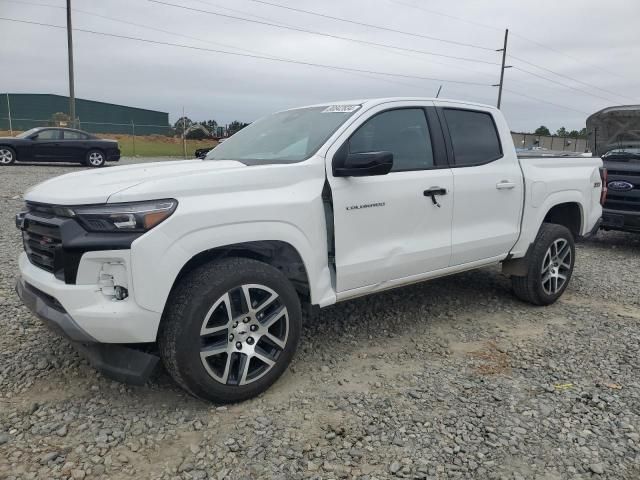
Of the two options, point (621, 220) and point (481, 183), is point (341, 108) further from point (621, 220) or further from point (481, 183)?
point (621, 220)

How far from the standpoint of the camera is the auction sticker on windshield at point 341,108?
12.2ft

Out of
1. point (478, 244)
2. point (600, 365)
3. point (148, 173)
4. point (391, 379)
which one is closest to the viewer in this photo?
point (148, 173)

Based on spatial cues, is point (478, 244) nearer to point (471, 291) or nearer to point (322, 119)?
point (471, 291)

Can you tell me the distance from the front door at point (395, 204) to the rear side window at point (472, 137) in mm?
210

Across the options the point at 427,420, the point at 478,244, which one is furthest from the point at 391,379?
the point at 478,244

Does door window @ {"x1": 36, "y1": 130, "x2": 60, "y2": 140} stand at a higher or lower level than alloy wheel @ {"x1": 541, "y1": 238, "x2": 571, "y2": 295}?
higher

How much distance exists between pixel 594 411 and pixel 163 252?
266 centimetres

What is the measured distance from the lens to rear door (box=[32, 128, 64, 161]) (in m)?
16.6

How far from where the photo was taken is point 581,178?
17.1 ft

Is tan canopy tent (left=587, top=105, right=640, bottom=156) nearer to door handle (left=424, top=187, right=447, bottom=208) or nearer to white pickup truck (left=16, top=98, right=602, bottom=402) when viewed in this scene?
white pickup truck (left=16, top=98, right=602, bottom=402)

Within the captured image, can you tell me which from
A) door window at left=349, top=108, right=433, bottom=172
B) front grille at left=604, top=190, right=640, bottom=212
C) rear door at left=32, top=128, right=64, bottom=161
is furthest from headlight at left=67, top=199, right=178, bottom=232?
rear door at left=32, top=128, right=64, bottom=161

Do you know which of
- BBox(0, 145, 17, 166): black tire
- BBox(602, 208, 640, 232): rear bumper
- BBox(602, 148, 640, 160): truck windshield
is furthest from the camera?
BBox(0, 145, 17, 166): black tire

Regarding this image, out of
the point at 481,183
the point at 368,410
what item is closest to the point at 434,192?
the point at 481,183

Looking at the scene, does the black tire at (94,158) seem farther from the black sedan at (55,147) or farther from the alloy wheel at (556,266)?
the alloy wheel at (556,266)
